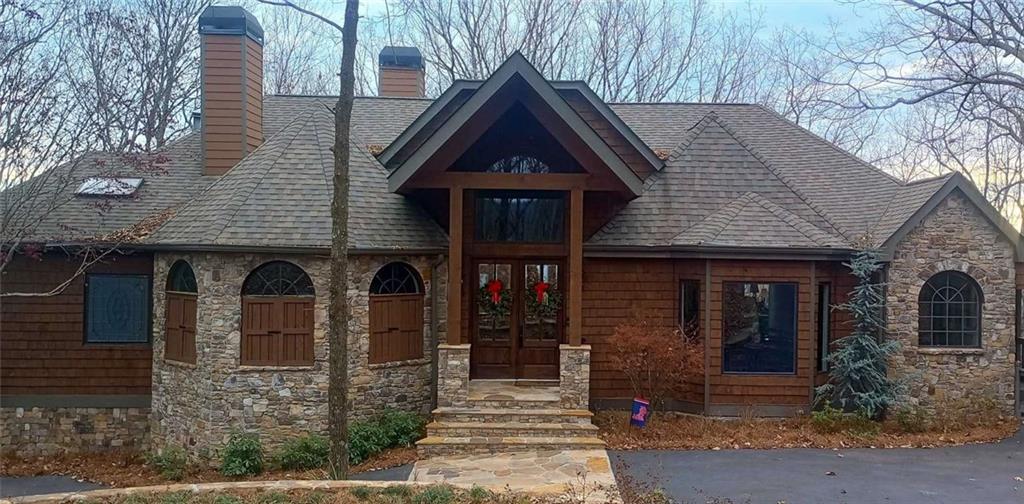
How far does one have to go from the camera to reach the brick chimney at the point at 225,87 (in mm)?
14375

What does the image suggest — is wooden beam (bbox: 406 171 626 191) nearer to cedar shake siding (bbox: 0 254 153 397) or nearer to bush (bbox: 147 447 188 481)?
bush (bbox: 147 447 188 481)

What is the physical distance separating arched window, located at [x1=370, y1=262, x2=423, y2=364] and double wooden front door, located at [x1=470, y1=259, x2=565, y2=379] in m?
1.00

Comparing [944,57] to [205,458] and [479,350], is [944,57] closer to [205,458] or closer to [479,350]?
[479,350]

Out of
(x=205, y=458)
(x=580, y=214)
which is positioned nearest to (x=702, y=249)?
(x=580, y=214)

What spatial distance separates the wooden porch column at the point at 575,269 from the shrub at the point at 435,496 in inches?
168

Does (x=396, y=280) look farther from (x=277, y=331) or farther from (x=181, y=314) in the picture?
(x=181, y=314)

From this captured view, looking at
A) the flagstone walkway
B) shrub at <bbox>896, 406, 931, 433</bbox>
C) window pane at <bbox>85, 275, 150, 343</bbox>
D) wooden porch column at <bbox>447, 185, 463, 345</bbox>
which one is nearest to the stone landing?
the flagstone walkway

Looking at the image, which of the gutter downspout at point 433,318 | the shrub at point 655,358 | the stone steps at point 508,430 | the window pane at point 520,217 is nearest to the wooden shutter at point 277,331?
the gutter downspout at point 433,318

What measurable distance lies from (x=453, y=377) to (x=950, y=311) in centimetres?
834

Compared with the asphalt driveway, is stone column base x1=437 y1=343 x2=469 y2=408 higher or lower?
higher

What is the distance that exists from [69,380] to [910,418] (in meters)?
14.2

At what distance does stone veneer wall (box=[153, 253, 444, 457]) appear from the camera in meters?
11.3

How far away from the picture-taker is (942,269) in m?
11.9

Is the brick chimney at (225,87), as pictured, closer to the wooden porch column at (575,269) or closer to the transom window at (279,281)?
the transom window at (279,281)
